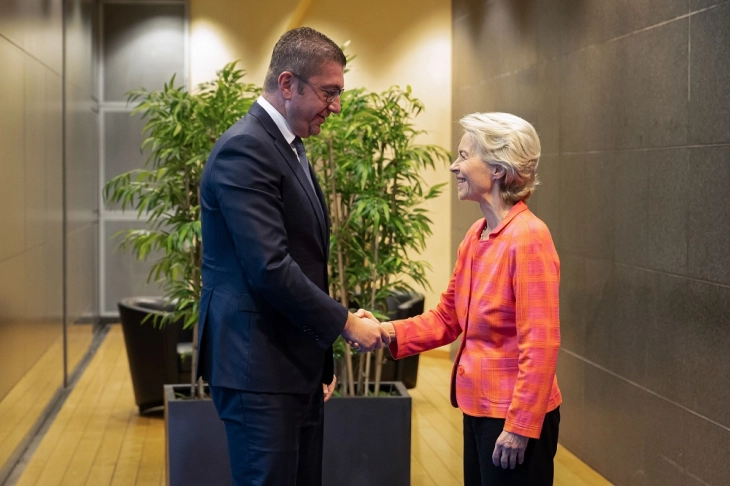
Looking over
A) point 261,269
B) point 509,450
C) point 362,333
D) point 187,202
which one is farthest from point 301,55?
point 187,202

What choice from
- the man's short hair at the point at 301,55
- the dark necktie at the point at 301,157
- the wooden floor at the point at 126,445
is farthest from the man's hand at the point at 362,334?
the wooden floor at the point at 126,445

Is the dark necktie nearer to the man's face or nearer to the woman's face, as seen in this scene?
the man's face

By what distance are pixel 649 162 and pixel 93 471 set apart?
3.21 meters

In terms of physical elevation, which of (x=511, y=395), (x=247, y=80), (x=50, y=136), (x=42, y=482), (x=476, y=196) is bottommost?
(x=42, y=482)

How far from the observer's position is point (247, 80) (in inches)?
353

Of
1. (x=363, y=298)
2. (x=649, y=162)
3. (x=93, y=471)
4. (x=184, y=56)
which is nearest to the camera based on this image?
(x=649, y=162)

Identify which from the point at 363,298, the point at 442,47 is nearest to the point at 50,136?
the point at 363,298

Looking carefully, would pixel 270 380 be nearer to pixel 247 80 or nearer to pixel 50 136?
pixel 50 136

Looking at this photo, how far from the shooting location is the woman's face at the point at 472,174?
2545mm

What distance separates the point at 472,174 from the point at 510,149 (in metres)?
0.12

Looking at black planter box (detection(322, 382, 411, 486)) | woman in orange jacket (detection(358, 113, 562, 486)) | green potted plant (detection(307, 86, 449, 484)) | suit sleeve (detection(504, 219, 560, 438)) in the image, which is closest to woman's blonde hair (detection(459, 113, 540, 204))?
woman in orange jacket (detection(358, 113, 562, 486))

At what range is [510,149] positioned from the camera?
2508 millimetres

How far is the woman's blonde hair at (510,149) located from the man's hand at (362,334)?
51 cm

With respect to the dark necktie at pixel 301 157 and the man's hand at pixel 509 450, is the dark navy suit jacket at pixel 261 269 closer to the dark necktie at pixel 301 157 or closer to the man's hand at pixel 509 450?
the dark necktie at pixel 301 157
